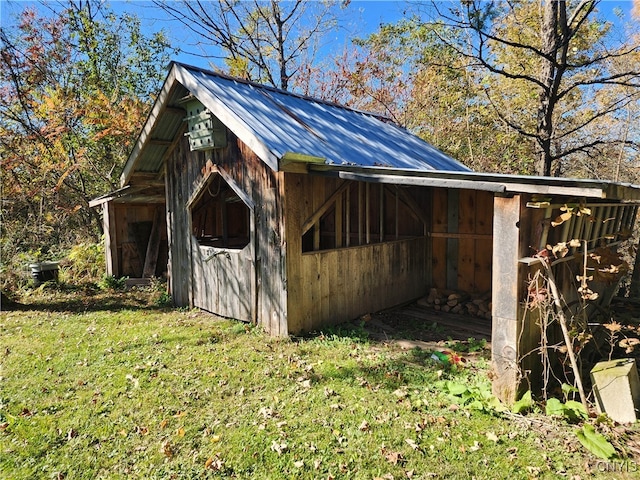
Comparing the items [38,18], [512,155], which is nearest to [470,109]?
[512,155]

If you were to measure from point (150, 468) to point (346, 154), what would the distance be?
185 inches

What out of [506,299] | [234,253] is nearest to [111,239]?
[234,253]

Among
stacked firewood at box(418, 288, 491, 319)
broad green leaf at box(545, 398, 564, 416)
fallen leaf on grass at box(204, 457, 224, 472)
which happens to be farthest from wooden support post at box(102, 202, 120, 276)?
broad green leaf at box(545, 398, 564, 416)

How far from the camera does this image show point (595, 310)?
6473mm

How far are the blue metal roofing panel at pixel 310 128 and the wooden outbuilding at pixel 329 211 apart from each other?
0.04 metres

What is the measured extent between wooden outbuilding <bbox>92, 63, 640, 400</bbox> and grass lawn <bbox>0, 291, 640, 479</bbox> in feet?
2.27

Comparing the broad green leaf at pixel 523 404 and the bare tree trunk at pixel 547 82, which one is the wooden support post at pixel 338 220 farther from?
the bare tree trunk at pixel 547 82

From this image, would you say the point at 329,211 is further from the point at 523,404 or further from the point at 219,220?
the point at 523,404

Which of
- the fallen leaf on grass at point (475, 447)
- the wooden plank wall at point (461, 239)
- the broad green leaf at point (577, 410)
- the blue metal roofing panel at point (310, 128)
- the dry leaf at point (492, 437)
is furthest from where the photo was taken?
the wooden plank wall at point (461, 239)

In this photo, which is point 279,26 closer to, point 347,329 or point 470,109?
point 470,109

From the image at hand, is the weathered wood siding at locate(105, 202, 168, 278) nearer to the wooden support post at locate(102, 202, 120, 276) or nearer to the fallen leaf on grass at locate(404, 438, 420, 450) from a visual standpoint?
the wooden support post at locate(102, 202, 120, 276)

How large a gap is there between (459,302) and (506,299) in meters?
3.82

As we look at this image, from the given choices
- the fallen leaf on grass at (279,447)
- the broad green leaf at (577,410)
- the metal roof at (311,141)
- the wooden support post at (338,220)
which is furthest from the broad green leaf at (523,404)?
the wooden support post at (338,220)

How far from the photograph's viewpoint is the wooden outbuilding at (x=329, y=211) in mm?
3898
